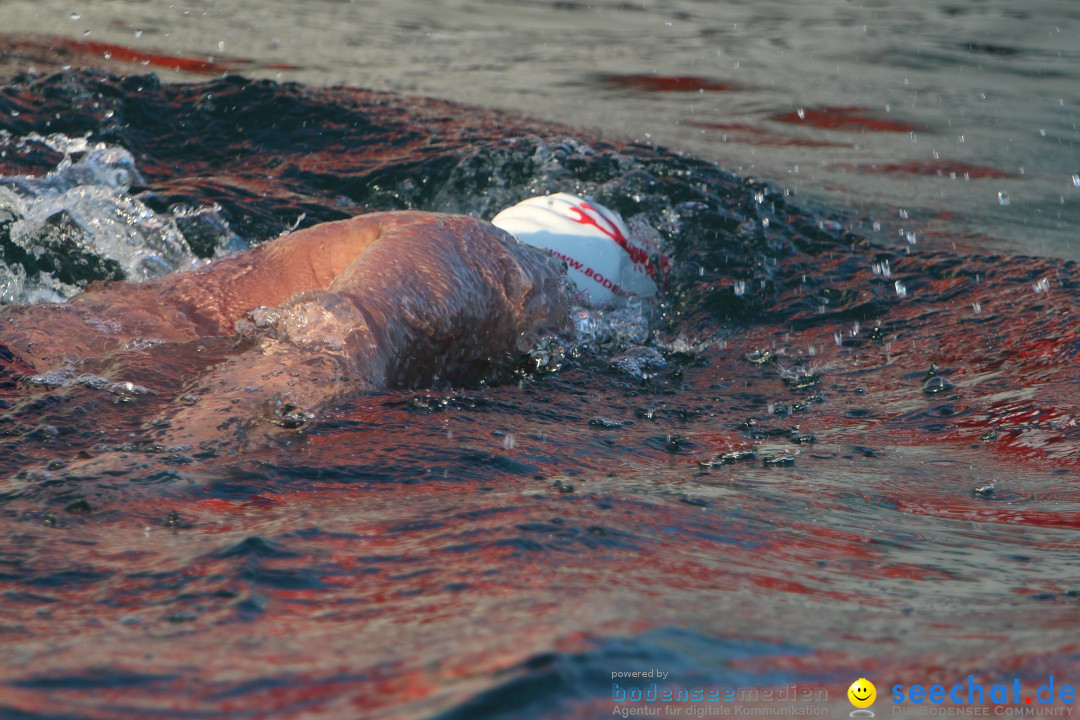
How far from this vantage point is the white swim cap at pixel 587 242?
187 inches

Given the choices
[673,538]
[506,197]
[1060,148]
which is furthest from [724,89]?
[673,538]

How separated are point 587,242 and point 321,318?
1793mm

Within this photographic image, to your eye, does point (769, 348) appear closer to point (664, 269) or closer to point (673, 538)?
point (664, 269)

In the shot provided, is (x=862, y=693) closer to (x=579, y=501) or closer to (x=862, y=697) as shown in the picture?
(x=862, y=697)

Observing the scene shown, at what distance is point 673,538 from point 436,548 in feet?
1.66

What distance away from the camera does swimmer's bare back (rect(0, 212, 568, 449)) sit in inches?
119

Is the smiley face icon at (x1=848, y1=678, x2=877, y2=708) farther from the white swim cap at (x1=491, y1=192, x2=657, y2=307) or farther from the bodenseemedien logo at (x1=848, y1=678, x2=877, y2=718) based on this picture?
the white swim cap at (x1=491, y1=192, x2=657, y2=307)

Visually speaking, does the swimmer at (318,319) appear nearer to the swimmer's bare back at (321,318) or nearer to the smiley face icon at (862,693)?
the swimmer's bare back at (321,318)

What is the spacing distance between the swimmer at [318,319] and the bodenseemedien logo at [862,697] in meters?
1.73

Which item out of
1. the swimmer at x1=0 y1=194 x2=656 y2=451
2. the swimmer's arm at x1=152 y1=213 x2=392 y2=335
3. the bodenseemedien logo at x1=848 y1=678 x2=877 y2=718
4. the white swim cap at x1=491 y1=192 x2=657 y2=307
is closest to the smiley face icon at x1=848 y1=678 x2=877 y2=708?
the bodenseemedien logo at x1=848 y1=678 x2=877 y2=718

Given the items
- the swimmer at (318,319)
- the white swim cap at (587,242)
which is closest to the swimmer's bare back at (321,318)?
the swimmer at (318,319)

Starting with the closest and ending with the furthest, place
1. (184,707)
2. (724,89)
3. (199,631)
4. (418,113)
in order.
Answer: (184,707)
(199,631)
(418,113)
(724,89)

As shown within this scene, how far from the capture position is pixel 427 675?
4.75 ft

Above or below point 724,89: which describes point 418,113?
below
